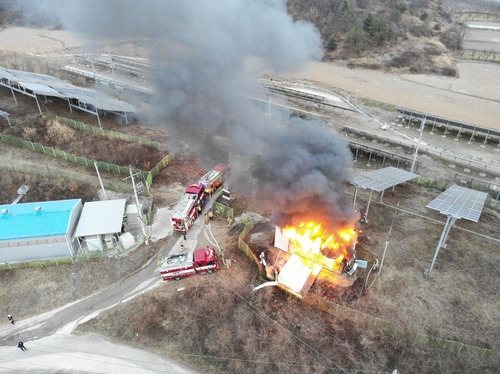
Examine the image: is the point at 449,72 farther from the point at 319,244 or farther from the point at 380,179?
the point at 319,244

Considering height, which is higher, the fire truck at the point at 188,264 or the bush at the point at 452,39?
the bush at the point at 452,39

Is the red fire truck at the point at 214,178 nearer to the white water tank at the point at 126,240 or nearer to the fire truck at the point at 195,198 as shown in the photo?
the fire truck at the point at 195,198

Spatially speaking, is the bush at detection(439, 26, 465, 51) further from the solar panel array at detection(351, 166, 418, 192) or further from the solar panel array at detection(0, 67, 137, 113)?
the solar panel array at detection(0, 67, 137, 113)

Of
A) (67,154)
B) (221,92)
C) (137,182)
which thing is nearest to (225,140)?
(221,92)

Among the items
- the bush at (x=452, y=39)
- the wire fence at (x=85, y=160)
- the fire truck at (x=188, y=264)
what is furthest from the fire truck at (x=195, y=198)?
the bush at (x=452, y=39)

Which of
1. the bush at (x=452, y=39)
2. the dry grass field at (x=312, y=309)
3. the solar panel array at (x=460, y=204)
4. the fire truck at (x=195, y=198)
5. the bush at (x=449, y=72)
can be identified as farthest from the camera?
the bush at (x=452, y=39)

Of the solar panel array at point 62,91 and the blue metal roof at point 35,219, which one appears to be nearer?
the blue metal roof at point 35,219

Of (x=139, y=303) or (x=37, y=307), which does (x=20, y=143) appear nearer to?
(x=37, y=307)
